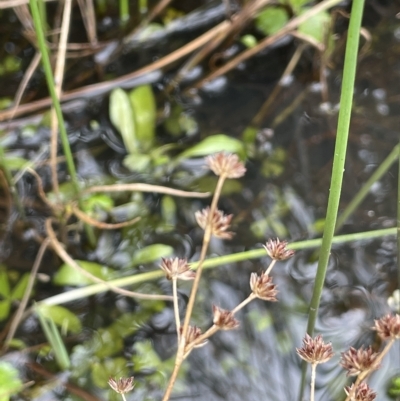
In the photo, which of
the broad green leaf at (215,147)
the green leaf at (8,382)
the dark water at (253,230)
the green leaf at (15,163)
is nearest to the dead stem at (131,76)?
the dark water at (253,230)

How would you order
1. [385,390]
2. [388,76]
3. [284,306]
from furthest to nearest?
[388,76]
[284,306]
[385,390]

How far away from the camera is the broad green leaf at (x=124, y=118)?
3.08 feet

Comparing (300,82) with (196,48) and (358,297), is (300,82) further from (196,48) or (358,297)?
(358,297)

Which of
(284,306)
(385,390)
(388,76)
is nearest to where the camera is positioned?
(385,390)

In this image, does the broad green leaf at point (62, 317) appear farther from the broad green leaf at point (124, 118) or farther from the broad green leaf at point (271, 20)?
the broad green leaf at point (271, 20)

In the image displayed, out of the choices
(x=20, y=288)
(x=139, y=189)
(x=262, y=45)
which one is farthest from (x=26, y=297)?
(x=262, y=45)

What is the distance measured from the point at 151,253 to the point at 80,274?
0.37ft

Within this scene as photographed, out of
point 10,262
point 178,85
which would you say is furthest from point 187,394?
→ point 178,85

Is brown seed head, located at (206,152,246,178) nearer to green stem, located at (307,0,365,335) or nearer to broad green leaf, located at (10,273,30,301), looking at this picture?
green stem, located at (307,0,365,335)

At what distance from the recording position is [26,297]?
2.47 ft

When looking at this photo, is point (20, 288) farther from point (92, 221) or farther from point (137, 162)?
point (137, 162)

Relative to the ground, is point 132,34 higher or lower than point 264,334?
higher

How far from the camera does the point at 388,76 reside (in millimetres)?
999

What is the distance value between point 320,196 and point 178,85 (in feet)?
1.27
